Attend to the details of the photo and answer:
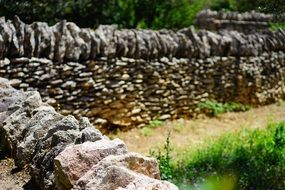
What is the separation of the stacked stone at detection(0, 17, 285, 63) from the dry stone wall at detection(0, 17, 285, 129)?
15 mm

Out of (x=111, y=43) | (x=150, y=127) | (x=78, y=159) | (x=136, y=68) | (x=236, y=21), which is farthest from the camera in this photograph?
(x=236, y=21)

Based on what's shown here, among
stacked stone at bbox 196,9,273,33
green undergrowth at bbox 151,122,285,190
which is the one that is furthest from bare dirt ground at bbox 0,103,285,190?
stacked stone at bbox 196,9,273,33

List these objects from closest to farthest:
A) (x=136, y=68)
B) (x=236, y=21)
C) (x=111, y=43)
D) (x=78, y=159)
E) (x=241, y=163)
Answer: (x=78, y=159), (x=241, y=163), (x=111, y=43), (x=136, y=68), (x=236, y=21)

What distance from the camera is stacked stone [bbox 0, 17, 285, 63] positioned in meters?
7.34

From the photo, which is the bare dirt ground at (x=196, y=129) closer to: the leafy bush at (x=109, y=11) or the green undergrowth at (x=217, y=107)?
the green undergrowth at (x=217, y=107)

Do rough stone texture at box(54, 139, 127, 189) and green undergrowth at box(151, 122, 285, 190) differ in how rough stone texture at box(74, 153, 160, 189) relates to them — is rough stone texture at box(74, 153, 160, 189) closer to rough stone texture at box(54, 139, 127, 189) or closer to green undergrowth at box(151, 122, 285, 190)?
rough stone texture at box(54, 139, 127, 189)

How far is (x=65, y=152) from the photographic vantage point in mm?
3270

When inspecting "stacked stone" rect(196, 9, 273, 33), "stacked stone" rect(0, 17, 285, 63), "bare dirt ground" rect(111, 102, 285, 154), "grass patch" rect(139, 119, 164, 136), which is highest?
"stacked stone" rect(0, 17, 285, 63)

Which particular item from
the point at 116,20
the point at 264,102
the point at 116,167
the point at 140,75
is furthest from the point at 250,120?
the point at 116,167

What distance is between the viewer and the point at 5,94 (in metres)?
5.41

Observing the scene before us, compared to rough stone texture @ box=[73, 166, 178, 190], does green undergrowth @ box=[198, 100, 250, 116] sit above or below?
below

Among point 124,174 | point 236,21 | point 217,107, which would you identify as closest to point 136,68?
point 217,107

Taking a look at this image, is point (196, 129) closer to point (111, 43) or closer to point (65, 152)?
point (111, 43)

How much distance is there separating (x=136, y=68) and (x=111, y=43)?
2.84ft
